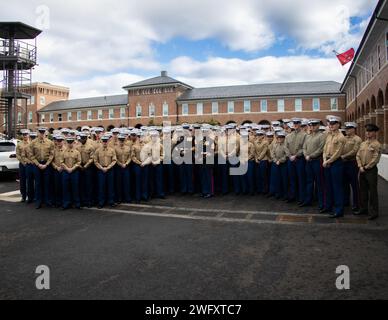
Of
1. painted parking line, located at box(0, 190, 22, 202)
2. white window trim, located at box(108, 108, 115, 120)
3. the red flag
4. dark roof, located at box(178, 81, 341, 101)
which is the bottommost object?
painted parking line, located at box(0, 190, 22, 202)

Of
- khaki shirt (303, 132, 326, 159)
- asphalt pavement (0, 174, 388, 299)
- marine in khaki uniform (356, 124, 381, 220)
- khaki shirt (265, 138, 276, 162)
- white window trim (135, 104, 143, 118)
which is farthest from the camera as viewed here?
white window trim (135, 104, 143, 118)

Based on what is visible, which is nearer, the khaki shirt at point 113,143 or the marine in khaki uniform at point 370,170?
the marine in khaki uniform at point 370,170

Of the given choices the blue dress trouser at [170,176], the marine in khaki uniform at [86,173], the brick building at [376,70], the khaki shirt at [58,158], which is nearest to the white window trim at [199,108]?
the brick building at [376,70]

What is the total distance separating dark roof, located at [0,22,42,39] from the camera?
28469 millimetres

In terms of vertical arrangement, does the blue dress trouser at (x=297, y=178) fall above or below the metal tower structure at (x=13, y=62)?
below

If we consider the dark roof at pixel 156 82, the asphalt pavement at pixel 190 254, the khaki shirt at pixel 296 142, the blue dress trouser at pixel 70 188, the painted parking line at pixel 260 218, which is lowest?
the asphalt pavement at pixel 190 254

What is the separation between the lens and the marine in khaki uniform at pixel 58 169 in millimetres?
8523

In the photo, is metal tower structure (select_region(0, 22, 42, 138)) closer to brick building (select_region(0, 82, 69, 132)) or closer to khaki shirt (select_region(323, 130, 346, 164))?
khaki shirt (select_region(323, 130, 346, 164))

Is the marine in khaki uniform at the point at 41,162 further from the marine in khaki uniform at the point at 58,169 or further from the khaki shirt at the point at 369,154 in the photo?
the khaki shirt at the point at 369,154

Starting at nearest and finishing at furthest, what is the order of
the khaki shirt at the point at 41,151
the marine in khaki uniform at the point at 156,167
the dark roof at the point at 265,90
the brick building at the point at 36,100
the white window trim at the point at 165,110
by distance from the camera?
the khaki shirt at the point at 41,151
the marine in khaki uniform at the point at 156,167
the dark roof at the point at 265,90
the white window trim at the point at 165,110
the brick building at the point at 36,100

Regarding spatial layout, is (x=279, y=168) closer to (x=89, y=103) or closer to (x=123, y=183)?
(x=123, y=183)

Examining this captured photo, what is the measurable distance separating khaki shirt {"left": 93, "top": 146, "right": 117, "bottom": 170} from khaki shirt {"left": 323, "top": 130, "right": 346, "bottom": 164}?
17.3 feet

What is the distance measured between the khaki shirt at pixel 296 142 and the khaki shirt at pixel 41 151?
20.8ft

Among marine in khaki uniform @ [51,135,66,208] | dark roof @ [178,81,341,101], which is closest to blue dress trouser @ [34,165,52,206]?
marine in khaki uniform @ [51,135,66,208]
